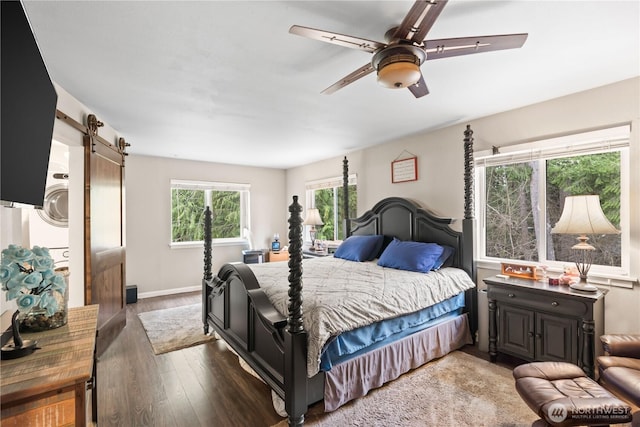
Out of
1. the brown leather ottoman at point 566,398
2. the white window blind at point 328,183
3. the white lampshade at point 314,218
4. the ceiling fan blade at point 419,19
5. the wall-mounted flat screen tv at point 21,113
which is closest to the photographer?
the wall-mounted flat screen tv at point 21,113

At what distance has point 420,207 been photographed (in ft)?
12.3

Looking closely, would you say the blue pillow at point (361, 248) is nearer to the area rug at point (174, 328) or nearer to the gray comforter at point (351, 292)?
the gray comforter at point (351, 292)

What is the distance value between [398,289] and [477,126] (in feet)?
6.81

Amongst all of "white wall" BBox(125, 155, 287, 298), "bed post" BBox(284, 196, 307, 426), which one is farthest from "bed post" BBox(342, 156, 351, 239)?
"bed post" BBox(284, 196, 307, 426)

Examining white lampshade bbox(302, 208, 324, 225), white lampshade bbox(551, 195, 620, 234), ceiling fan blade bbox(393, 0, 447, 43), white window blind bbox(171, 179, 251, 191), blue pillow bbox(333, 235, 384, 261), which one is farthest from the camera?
white window blind bbox(171, 179, 251, 191)

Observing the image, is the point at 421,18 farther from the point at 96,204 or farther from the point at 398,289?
the point at 96,204

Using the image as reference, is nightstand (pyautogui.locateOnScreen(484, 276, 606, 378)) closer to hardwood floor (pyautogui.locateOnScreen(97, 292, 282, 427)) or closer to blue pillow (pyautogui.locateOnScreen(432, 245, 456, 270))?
blue pillow (pyautogui.locateOnScreen(432, 245, 456, 270))

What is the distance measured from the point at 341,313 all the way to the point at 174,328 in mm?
2592

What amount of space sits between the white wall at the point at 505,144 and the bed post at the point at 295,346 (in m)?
2.24

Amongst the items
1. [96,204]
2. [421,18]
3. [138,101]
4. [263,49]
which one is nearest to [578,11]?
[421,18]

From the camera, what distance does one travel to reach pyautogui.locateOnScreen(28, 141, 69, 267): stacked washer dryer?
3549 millimetres

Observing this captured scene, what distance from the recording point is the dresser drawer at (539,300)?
228 cm

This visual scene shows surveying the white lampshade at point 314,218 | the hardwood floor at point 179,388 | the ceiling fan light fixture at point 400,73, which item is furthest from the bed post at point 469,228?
the white lampshade at point 314,218

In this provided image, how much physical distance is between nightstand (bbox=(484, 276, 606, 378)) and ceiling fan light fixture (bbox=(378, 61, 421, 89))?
2.06 metres
